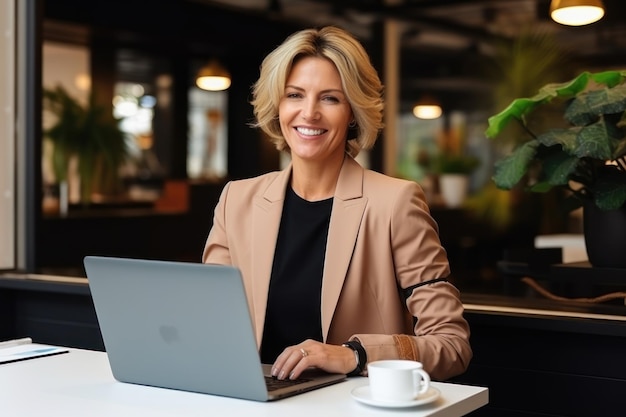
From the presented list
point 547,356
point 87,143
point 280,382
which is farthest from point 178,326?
point 87,143

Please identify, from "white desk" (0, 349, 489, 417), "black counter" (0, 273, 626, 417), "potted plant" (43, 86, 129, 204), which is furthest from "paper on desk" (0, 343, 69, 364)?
"potted plant" (43, 86, 129, 204)

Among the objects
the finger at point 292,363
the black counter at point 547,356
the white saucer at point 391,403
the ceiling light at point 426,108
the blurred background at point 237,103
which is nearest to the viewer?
the white saucer at point 391,403

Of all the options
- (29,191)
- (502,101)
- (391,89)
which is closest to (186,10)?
(391,89)

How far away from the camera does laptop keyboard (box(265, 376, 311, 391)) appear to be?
1819mm

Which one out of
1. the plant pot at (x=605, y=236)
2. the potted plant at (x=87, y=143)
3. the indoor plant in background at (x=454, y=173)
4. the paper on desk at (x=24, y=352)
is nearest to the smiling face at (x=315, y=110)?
the paper on desk at (x=24, y=352)

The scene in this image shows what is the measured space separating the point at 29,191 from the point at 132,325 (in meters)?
2.38

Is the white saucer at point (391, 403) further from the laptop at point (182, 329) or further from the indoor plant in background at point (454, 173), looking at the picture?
the indoor plant in background at point (454, 173)

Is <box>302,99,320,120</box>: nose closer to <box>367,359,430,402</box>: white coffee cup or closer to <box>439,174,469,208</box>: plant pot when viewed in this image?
<box>367,359,430,402</box>: white coffee cup

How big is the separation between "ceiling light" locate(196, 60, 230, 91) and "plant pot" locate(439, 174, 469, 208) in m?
2.68

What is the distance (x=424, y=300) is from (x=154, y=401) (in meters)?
0.74

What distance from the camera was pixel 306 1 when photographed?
9.70m

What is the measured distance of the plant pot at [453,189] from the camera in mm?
9555

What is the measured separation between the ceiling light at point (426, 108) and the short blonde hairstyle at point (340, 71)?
26.4ft

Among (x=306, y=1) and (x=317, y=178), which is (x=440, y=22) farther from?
(x=317, y=178)
